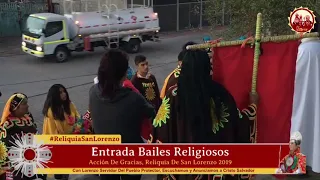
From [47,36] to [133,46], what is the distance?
3512mm

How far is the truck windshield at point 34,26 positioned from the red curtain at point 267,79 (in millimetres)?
13236

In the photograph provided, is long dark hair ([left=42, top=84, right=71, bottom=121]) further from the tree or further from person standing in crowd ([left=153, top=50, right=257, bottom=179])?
the tree

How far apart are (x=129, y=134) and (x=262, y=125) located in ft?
3.89

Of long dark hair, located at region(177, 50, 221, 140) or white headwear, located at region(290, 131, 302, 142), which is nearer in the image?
long dark hair, located at region(177, 50, 221, 140)

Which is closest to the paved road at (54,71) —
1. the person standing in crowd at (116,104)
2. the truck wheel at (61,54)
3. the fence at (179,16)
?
the truck wheel at (61,54)

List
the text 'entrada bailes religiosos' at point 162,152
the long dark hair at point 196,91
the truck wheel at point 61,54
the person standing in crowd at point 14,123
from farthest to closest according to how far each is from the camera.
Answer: the truck wheel at point 61,54 < the person standing in crowd at point 14,123 < the text 'entrada bailes religiosos' at point 162,152 < the long dark hair at point 196,91

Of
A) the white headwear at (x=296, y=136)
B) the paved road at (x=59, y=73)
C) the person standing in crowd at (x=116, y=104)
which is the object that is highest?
the person standing in crowd at (x=116, y=104)

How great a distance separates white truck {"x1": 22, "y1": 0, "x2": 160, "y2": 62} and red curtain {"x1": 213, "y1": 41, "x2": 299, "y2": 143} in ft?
43.0

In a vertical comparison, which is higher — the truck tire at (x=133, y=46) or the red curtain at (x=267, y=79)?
the red curtain at (x=267, y=79)

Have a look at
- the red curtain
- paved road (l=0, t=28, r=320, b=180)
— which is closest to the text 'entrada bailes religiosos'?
the red curtain

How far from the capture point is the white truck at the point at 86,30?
16.4 m

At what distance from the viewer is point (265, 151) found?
3713 mm

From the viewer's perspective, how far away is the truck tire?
1803 cm

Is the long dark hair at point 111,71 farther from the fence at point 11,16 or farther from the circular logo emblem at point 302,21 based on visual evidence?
the fence at point 11,16
